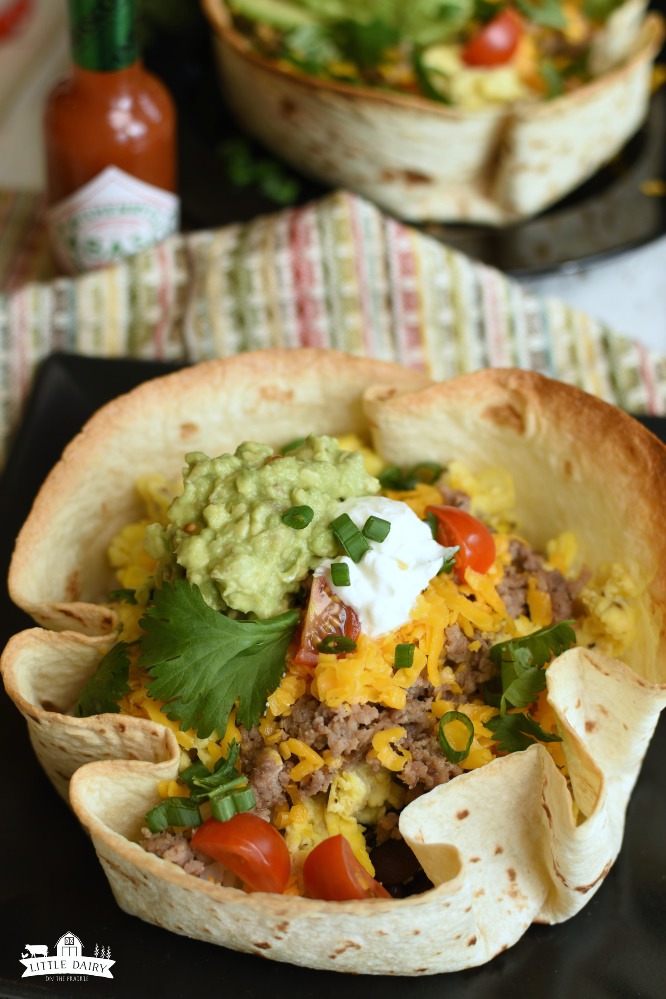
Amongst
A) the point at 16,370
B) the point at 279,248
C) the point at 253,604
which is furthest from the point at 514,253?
the point at 253,604

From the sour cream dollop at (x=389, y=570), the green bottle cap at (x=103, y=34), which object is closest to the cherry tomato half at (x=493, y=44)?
the green bottle cap at (x=103, y=34)

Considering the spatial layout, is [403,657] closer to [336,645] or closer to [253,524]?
[336,645]

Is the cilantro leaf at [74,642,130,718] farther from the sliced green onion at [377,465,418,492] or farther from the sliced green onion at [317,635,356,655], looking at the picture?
the sliced green onion at [377,465,418,492]

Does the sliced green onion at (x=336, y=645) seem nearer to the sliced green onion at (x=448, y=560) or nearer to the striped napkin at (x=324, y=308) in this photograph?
the sliced green onion at (x=448, y=560)

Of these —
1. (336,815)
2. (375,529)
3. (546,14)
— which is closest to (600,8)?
(546,14)

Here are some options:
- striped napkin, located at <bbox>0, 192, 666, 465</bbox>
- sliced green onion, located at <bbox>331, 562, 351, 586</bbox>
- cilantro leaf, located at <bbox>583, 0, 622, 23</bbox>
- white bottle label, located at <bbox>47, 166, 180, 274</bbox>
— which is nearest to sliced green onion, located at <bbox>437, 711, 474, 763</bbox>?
sliced green onion, located at <bbox>331, 562, 351, 586</bbox>
